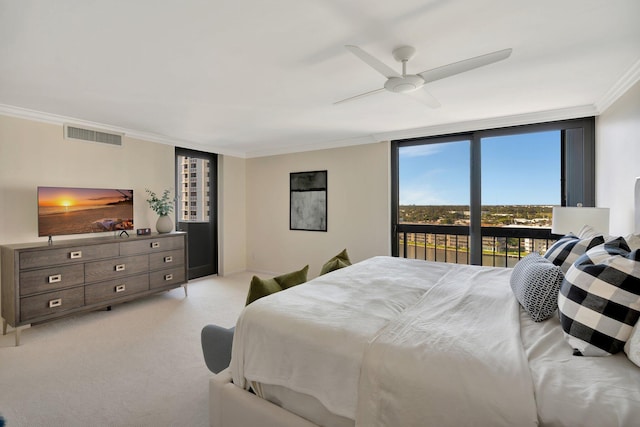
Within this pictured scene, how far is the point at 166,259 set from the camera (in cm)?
421

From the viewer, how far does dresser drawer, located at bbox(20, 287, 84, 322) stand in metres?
2.95

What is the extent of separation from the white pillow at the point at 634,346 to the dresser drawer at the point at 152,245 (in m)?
4.40

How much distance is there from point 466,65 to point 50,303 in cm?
428

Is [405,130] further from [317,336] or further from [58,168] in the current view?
[58,168]

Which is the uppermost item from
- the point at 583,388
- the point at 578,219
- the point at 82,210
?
the point at 82,210

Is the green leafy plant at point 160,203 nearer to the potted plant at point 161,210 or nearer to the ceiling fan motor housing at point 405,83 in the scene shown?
the potted plant at point 161,210

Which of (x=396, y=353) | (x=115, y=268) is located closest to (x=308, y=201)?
(x=115, y=268)

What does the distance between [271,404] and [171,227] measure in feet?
12.0

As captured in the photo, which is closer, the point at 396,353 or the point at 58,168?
the point at 396,353

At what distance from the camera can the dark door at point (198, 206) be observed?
5246 mm

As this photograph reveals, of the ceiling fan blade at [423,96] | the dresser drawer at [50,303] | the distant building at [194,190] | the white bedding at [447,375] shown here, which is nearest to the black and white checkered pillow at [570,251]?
the white bedding at [447,375]

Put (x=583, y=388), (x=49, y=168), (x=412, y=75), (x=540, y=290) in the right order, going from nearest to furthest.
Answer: (x=583, y=388) → (x=540, y=290) → (x=412, y=75) → (x=49, y=168)

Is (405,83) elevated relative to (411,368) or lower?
elevated

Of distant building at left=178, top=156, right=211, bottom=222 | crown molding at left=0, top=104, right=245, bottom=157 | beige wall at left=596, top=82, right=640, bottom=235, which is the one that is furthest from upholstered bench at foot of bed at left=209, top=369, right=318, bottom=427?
distant building at left=178, top=156, right=211, bottom=222
